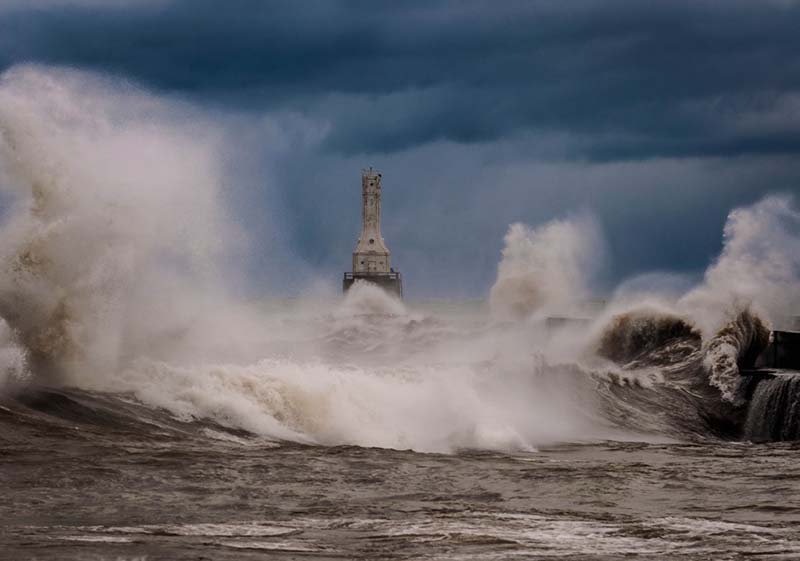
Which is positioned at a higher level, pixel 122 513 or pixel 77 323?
pixel 77 323

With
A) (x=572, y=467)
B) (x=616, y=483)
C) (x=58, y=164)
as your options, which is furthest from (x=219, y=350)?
(x=616, y=483)

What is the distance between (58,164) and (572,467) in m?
8.55

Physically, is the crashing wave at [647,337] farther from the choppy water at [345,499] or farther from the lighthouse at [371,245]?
the lighthouse at [371,245]

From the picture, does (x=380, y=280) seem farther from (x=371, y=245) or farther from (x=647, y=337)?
(x=647, y=337)

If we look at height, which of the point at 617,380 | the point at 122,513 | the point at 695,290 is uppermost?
the point at 695,290

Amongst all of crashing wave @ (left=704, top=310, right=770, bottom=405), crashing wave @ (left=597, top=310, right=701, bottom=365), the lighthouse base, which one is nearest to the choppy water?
crashing wave @ (left=704, top=310, right=770, bottom=405)

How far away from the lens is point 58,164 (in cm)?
1617

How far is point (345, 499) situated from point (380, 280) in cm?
4481

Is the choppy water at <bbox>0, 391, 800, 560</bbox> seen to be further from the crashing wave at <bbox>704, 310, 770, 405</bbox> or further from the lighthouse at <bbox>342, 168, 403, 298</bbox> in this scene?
the lighthouse at <bbox>342, 168, 403, 298</bbox>

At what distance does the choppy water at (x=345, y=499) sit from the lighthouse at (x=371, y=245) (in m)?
41.2

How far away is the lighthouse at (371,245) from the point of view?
5497cm

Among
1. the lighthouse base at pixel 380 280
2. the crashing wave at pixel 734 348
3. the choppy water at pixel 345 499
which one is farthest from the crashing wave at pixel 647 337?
the lighthouse base at pixel 380 280

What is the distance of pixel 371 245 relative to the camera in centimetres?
5556

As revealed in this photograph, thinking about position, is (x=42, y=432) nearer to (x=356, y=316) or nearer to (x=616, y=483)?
(x=616, y=483)
